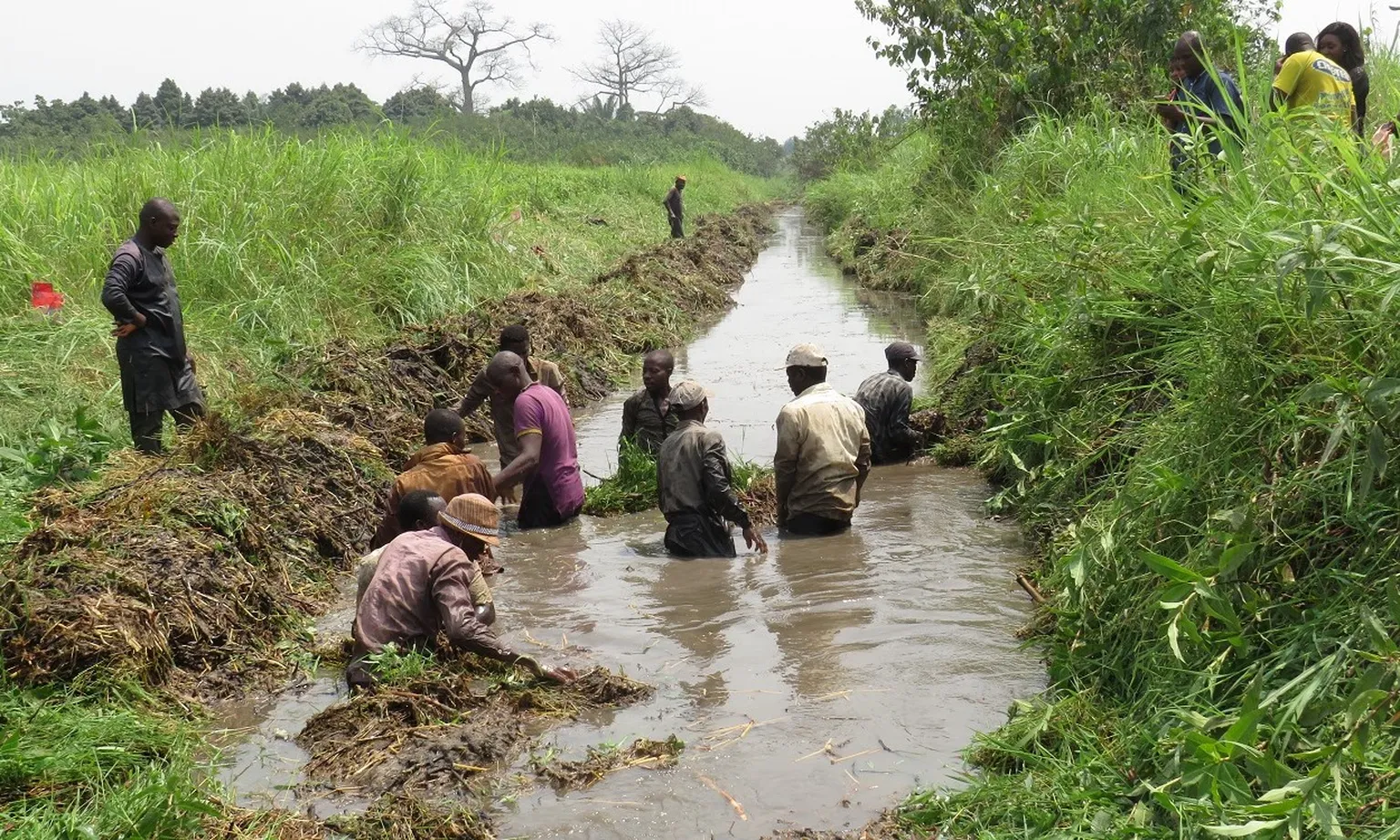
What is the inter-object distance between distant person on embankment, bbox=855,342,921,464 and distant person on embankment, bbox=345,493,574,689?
4515mm

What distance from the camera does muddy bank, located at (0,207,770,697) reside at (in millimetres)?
5199

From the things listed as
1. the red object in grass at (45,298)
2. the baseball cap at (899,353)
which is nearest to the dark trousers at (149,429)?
the red object in grass at (45,298)

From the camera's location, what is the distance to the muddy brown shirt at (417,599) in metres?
5.21

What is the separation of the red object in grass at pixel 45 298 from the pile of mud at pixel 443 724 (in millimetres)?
5915

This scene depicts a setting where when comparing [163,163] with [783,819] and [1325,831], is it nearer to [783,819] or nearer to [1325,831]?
[783,819]

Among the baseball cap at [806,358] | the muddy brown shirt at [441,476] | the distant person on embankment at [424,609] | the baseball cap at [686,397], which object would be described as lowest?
the distant person on embankment at [424,609]

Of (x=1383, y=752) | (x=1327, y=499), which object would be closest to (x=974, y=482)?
(x=1327, y=499)

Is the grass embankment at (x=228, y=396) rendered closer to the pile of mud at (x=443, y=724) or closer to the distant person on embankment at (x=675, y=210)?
the pile of mud at (x=443, y=724)

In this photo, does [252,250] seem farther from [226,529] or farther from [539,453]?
[226,529]

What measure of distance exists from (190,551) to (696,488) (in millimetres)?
2759

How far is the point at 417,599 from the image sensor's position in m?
5.34

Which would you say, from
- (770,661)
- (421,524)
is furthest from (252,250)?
(770,661)

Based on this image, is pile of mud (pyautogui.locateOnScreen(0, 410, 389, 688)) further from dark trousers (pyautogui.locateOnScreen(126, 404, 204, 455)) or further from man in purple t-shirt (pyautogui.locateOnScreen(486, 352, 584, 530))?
man in purple t-shirt (pyautogui.locateOnScreen(486, 352, 584, 530))

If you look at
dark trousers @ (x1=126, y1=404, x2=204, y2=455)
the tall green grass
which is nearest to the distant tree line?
the tall green grass
